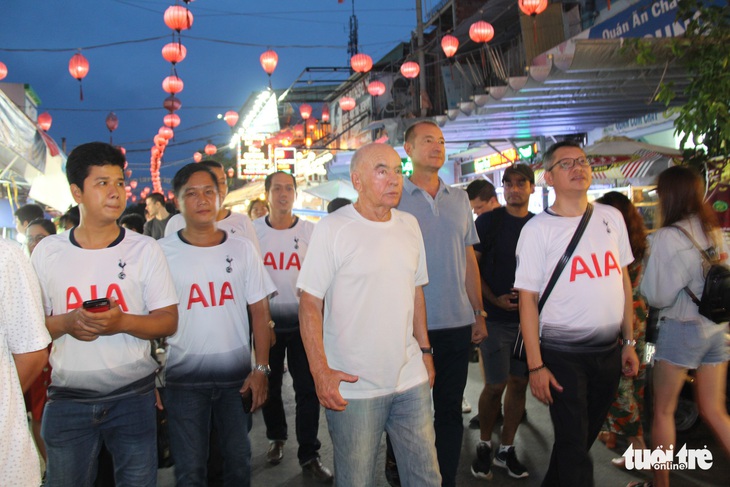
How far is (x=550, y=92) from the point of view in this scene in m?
9.09

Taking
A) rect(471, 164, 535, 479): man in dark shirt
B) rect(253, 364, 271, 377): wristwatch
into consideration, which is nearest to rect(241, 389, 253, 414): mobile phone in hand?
rect(253, 364, 271, 377): wristwatch

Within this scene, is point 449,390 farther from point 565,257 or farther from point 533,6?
point 533,6

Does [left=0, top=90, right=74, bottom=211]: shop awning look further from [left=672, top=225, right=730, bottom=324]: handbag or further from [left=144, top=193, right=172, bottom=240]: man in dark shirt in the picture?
[left=672, top=225, right=730, bottom=324]: handbag

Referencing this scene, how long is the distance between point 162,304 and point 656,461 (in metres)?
3.25

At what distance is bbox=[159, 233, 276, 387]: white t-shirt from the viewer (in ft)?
11.0

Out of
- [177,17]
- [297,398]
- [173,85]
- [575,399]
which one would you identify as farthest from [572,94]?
[173,85]

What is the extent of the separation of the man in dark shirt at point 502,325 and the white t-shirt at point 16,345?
3.33 metres

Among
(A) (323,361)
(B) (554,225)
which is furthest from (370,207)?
(B) (554,225)

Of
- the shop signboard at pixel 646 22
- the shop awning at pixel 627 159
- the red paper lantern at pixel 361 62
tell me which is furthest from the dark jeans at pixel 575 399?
the red paper lantern at pixel 361 62

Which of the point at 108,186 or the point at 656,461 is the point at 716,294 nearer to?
the point at 656,461

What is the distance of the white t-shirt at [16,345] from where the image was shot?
195 cm

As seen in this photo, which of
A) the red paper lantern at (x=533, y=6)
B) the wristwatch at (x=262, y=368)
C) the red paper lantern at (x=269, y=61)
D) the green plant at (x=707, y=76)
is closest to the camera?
the wristwatch at (x=262, y=368)

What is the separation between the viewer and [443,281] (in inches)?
157

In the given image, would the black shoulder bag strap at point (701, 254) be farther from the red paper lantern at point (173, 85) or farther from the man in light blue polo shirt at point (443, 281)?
the red paper lantern at point (173, 85)
